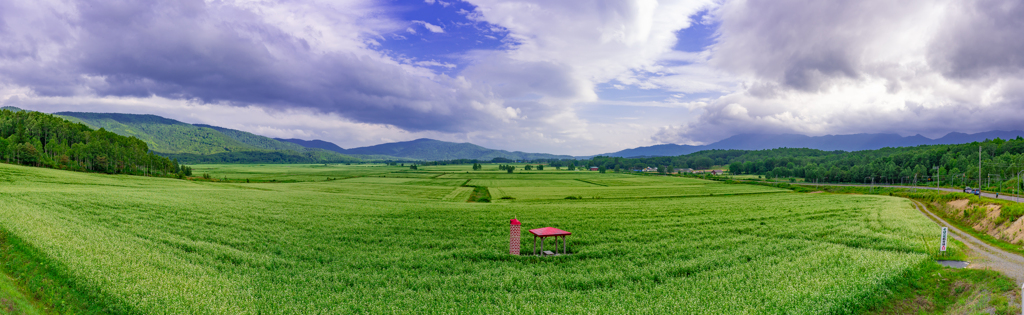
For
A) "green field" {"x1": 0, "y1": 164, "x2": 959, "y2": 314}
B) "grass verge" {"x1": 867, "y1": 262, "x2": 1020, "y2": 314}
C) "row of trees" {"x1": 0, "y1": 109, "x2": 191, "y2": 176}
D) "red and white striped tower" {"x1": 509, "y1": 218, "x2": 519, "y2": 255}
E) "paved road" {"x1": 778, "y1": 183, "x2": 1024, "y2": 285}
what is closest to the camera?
"grass verge" {"x1": 867, "y1": 262, "x2": 1020, "y2": 314}

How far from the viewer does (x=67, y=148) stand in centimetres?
8231

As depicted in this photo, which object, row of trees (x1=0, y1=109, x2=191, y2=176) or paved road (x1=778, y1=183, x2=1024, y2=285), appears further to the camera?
row of trees (x1=0, y1=109, x2=191, y2=176)

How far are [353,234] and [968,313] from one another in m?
26.7

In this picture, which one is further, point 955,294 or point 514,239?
point 514,239

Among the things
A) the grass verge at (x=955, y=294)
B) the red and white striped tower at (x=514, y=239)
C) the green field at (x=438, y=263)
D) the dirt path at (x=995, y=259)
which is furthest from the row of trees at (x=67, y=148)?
the dirt path at (x=995, y=259)

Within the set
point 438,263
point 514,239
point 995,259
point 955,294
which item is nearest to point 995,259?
point 995,259

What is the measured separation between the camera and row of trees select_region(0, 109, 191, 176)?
76188 millimetres

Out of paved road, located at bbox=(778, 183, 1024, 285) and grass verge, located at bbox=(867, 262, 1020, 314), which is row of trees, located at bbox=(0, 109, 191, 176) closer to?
grass verge, located at bbox=(867, 262, 1020, 314)

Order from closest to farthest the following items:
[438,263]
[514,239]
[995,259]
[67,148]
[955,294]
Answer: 1. [955,294]
2. [438,263]
3. [995,259]
4. [514,239]
5. [67,148]

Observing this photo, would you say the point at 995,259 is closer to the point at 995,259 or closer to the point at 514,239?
the point at 995,259

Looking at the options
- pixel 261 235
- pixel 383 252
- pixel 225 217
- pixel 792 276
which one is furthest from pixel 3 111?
pixel 792 276

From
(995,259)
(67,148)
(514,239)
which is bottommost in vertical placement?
(995,259)

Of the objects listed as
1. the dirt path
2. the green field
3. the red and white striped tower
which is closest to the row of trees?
the green field

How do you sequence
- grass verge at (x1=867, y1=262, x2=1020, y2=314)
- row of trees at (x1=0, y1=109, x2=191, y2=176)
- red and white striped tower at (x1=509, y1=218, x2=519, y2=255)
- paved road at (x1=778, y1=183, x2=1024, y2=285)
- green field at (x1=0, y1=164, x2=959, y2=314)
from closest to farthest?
grass verge at (x1=867, y1=262, x2=1020, y2=314) < green field at (x1=0, y1=164, x2=959, y2=314) < paved road at (x1=778, y1=183, x2=1024, y2=285) < red and white striped tower at (x1=509, y1=218, x2=519, y2=255) < row of trees at (x1=0, y1=109, x2=191, y2=176)
